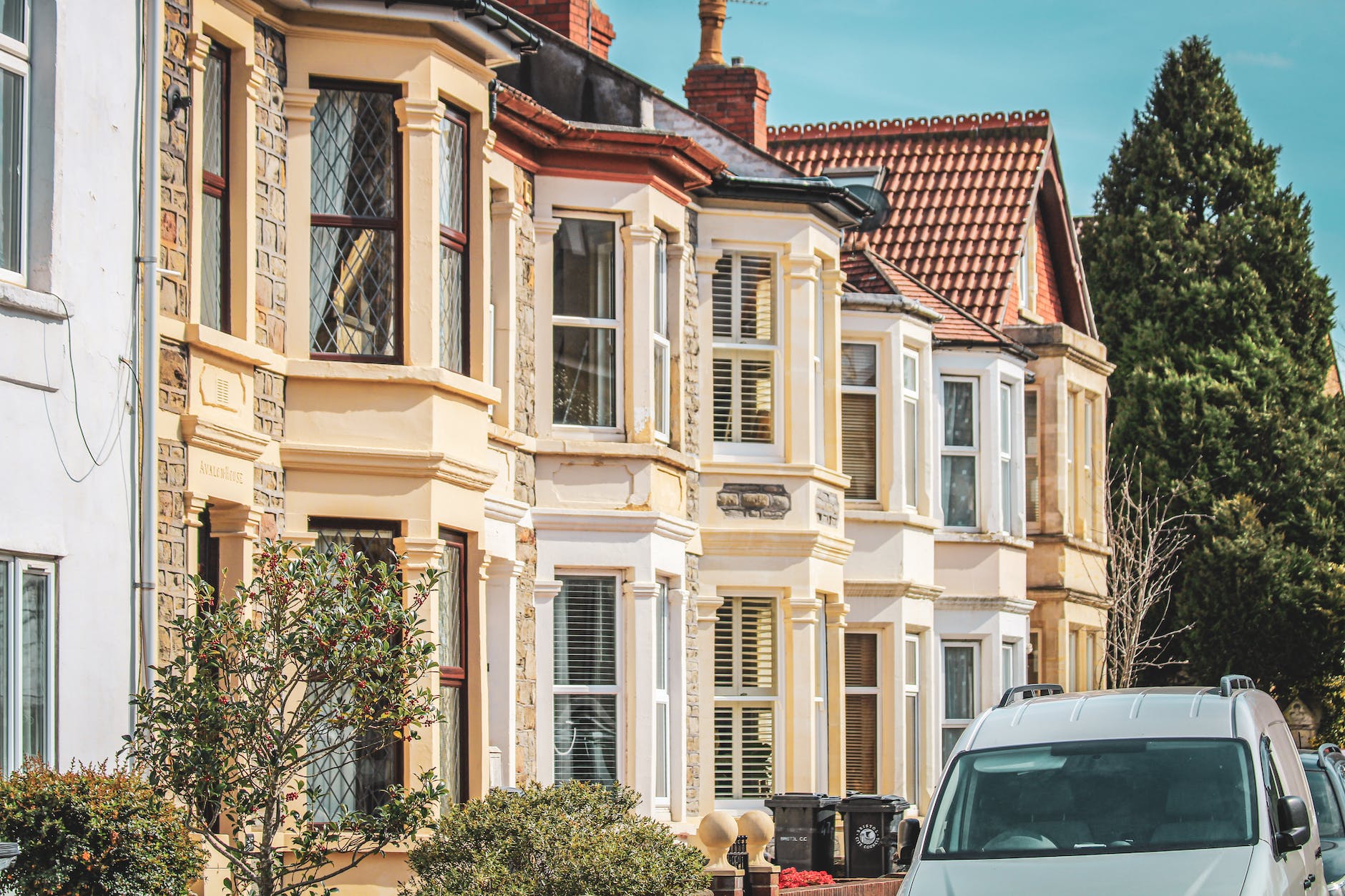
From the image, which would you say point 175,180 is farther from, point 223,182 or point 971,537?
point 971,537

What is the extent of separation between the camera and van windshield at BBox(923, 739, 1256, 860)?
10.9 m

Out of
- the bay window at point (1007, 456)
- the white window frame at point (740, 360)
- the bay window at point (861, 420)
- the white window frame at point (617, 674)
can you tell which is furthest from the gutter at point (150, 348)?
the bay window at point (1007, 456)

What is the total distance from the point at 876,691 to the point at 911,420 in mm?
3421

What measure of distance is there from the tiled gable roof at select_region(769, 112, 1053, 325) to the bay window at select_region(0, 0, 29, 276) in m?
19.7

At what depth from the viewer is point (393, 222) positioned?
53.1 feet

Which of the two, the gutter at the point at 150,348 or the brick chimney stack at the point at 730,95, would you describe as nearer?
the gutter at the point at 150,348

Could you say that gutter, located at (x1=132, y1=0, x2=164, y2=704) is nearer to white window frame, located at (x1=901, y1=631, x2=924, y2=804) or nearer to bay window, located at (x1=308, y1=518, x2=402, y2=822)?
bay window, located at (x1=308, y1=518, x2=402, y2=822)

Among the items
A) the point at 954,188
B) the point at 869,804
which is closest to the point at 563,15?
the point at 869,804

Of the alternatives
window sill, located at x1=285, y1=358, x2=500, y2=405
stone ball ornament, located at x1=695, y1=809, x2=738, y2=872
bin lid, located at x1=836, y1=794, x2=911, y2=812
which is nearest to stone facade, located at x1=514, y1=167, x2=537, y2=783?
stone ball ornament, located at x1=695, y1=809, x2=738, y2=872

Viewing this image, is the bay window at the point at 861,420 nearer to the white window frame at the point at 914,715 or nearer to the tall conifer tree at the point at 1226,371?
the white window frame at the point at 914,715

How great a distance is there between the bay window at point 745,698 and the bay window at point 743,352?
72.4 inches

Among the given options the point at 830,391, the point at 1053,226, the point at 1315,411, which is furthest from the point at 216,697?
the point at 1315,411

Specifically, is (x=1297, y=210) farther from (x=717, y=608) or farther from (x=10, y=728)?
(x=10, y=728)

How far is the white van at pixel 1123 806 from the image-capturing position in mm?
10406
